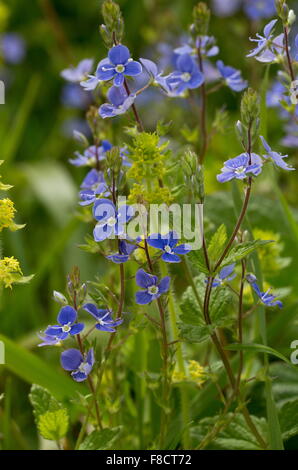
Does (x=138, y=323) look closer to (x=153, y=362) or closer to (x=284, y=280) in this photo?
(x=153, y=362)

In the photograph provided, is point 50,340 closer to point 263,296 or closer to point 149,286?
point 149,286

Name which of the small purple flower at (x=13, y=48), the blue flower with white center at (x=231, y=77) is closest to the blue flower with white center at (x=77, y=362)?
the blue flower with white center at (x=231, y=77)

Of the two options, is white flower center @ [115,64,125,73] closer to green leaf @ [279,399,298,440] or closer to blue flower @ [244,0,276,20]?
green leaf @ [279,399,298,440]

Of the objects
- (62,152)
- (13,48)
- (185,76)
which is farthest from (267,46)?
(13,48)

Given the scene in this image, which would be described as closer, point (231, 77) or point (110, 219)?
point (110, 219)

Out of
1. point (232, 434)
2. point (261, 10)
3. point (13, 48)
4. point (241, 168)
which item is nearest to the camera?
point (241, 168)

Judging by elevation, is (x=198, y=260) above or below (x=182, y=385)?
above

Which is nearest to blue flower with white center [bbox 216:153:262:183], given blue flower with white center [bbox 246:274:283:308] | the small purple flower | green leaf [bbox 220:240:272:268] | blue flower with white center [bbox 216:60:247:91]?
green leaf [bbox 220:240:272:268]
